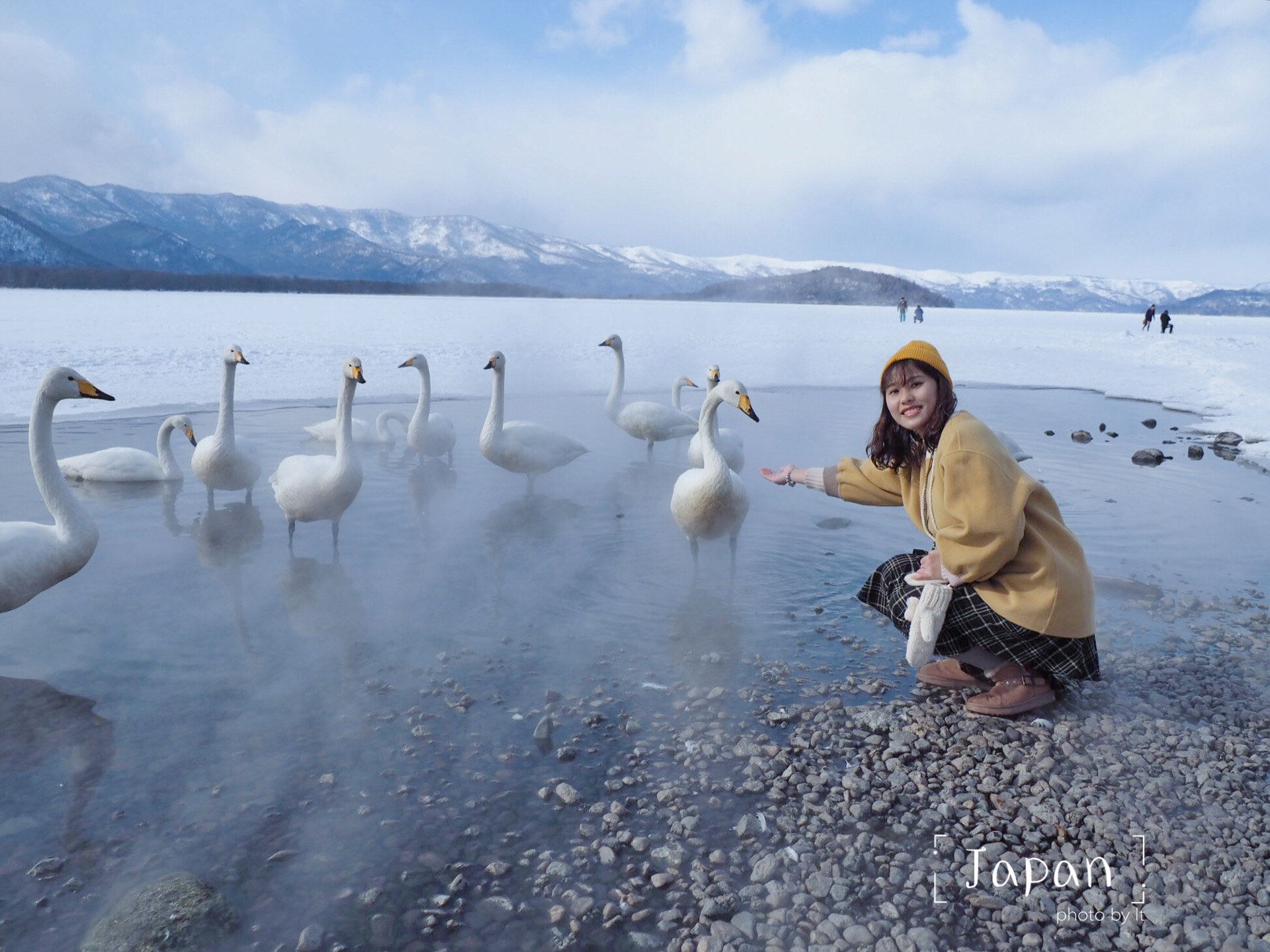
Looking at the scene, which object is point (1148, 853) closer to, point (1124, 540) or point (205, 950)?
point (205, 950)

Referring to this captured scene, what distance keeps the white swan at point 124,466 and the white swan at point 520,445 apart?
10.2 ft

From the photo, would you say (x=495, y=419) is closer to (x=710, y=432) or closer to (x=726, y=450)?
(x=726, y=450)

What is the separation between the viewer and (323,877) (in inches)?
110

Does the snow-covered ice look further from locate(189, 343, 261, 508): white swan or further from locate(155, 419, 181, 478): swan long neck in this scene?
locate(189, 343, 261, 508): white swan

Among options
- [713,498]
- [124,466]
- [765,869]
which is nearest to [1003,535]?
[765,869]

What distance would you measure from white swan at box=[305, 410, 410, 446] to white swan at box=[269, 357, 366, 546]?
3.74 meters

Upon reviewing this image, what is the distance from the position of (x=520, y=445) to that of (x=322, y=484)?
9.41 feet

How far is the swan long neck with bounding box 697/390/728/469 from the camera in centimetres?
595

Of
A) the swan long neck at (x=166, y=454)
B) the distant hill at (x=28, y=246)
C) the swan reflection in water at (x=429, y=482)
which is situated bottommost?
the swan reflection in water at (x=429, y=482)

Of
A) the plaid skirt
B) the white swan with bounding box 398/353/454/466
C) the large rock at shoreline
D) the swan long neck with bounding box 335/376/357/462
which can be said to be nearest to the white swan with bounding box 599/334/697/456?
the white swan with bounding box 398/353/454/466

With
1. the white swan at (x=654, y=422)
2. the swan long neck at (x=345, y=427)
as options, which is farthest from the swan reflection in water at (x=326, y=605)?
the white swan at (x=654, y=422)

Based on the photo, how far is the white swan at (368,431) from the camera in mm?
10023

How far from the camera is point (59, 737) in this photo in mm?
3604

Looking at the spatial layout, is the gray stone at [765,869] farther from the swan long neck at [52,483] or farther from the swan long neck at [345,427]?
the swan long neck at [345,427]
